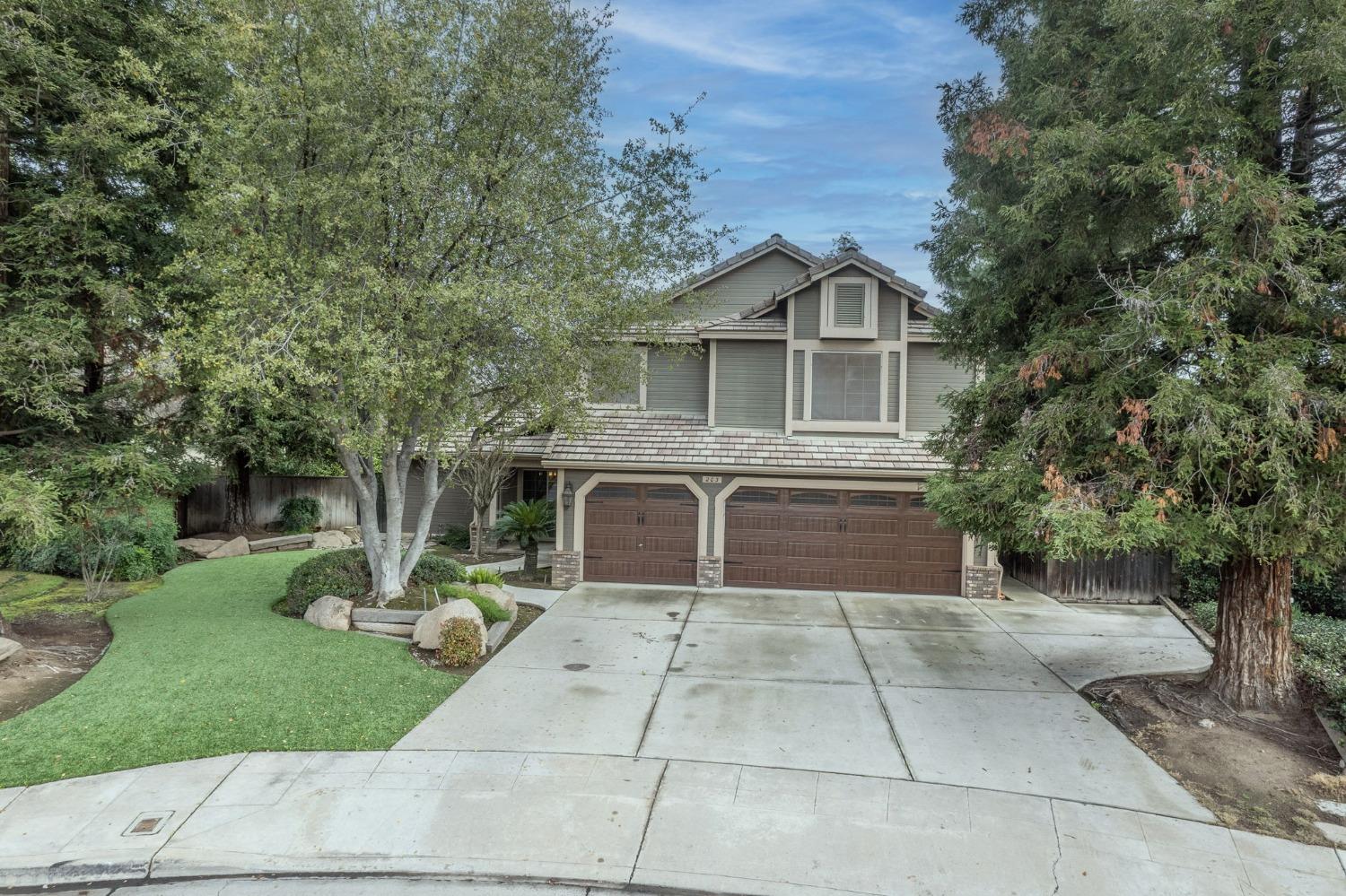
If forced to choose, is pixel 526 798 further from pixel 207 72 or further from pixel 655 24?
pixel 655 24

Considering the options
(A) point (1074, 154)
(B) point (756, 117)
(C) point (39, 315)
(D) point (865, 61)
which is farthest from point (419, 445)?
(B) point (756, 117)

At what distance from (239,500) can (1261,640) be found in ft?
61.3

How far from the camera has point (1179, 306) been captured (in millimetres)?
5180

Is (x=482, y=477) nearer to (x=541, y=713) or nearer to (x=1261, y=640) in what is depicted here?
(x=541, y=713)

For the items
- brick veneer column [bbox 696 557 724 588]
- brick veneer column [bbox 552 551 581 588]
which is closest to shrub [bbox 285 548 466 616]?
brick veneer column [bbox 552 551 581 588]

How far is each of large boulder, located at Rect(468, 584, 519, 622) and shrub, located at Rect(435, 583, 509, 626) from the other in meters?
0.12

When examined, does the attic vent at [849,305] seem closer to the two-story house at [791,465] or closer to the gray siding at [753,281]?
the two-story house at [791,465]

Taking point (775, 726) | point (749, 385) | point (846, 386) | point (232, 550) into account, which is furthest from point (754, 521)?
point (232, 550)

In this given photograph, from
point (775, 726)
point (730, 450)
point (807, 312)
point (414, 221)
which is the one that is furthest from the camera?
point (807, 312)

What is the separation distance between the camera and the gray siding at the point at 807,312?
1295cm

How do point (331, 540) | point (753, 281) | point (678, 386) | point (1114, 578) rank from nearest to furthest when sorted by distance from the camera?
point (1114, 578)
point (678, 386)
point (331, 540)
point (753, 281)

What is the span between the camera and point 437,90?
8133 mm

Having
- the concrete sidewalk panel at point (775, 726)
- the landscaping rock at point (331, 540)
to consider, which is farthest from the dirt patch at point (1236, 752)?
the landscaping rock at point (331, 540)

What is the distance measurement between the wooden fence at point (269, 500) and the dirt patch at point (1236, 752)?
17.2 metres
